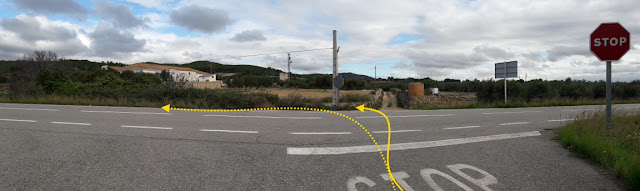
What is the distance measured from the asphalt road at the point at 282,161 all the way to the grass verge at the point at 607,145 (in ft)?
0.58

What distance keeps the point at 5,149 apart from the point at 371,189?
6.40 meters

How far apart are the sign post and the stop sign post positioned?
15915mm

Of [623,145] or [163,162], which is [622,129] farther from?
[163,162]

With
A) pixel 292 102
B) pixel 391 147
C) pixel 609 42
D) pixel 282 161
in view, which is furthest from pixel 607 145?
pixel 292 102

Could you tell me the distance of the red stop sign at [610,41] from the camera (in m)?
6.18

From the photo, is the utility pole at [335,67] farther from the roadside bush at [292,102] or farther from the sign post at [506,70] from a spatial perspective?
the sign post at [506,70]

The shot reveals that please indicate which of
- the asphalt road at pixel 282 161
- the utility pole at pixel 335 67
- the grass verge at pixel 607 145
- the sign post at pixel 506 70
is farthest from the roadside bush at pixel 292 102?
the sign post at pixel 506 70

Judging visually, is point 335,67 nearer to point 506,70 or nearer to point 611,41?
point 506,70

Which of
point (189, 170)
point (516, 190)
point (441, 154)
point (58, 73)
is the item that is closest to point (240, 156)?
point (189, 170)

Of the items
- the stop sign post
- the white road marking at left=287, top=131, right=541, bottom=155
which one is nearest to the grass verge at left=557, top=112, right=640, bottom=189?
the stop sign post

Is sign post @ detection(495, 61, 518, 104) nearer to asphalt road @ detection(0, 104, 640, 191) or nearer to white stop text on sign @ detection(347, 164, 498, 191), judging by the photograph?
asphalt road @ detection(0, 104, 640, 191)

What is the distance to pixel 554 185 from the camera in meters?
3.88

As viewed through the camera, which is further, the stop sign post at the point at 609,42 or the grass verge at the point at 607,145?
the stop sign post at the point at 609,42

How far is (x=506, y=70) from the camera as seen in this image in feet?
71.4
